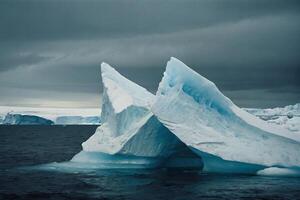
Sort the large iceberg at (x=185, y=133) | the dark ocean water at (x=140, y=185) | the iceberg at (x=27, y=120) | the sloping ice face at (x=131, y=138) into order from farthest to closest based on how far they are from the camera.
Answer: the iceberg at (x=27, y=120)
the sloping ice face at (x=131, y=138)
the large iceberg at (x=185, y=133)
the dark ocean water at (x=140, y=185)

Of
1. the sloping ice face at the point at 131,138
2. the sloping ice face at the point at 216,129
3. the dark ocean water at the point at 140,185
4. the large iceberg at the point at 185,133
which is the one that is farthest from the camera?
the sloping ice face at the point at 131,138

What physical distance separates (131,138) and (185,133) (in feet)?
12.6

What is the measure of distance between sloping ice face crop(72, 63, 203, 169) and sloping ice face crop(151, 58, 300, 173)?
6.00 feet

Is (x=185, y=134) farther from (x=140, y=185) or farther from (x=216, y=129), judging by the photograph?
(x=140, y=185)

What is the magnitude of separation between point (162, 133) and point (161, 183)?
5051mm

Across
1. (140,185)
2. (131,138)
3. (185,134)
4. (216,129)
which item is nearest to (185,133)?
(185,134)

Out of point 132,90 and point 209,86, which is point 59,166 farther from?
point 209,86

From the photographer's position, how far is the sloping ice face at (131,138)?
29.3 m

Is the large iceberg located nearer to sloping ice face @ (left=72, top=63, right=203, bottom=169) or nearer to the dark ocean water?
sloping ice face @ (left=72, top=63, right=203, bottom=169)

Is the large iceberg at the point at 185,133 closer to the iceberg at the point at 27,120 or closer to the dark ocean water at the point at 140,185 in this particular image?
the dark ocean water at the point at 140,185

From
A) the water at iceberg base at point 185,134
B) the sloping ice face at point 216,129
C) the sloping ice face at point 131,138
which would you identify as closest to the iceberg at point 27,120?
the sloping ice face at point 131,138

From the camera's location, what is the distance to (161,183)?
82.9 ft

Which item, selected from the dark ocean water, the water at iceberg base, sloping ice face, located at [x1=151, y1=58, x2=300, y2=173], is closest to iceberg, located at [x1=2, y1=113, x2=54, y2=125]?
the water at iceberg base

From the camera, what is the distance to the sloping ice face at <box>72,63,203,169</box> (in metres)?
29.3
